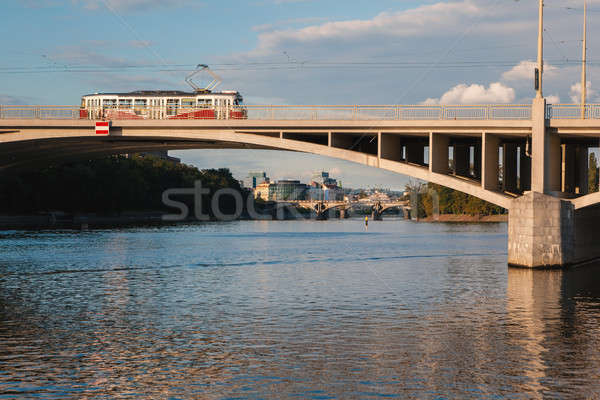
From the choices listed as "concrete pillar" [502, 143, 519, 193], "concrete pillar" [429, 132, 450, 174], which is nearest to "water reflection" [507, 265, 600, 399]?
"concrete pillar" [429, 132, 450, 174]

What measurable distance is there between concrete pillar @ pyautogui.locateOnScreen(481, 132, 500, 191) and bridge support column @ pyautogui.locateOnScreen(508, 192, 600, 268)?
2.54 metres

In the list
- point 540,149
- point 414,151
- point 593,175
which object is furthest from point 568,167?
point 593,175

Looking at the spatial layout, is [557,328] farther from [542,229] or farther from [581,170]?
[581,170]

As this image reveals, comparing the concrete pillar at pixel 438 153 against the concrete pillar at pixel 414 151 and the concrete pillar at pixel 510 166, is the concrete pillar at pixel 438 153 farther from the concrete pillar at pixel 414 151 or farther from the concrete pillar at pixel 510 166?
the concrete pillar at pixel 510 166

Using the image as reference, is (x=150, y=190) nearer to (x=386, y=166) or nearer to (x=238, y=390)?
(x=386, y=166)

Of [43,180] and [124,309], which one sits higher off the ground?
[43,180]

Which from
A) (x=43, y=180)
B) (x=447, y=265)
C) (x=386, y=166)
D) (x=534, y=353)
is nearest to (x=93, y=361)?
(x=534, y=353)

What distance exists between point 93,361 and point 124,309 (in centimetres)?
955

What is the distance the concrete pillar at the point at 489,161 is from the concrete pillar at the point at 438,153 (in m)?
2.49

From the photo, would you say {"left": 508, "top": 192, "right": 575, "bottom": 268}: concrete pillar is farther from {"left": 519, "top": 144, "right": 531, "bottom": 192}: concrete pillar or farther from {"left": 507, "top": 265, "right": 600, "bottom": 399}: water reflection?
{"left": 519, "top": 144, "right": 531, "bottom": 192}: concrete pillar

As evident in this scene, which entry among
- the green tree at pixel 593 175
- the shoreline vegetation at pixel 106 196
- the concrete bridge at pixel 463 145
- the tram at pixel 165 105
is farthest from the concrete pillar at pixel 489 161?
the green tree at pixel 593 175

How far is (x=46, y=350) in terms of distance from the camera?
20047 mm

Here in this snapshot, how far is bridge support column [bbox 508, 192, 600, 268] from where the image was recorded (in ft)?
132

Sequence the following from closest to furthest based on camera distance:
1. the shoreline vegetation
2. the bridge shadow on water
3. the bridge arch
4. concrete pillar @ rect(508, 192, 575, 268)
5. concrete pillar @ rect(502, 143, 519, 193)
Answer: the bridge shadow on water
concrete pillar @ rect(508, 192, 575, 268)
the bridge arch
concrete pillar @ rect(502, 143, 519, 193)
the shoreline vegetation
